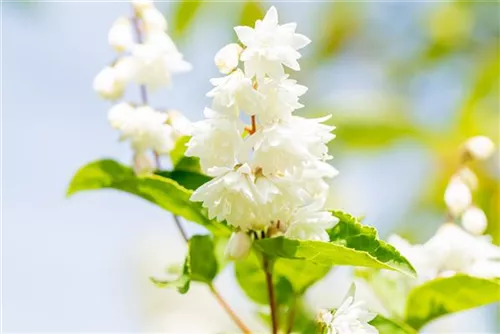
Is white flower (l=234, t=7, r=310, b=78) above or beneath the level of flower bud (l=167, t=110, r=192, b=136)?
above

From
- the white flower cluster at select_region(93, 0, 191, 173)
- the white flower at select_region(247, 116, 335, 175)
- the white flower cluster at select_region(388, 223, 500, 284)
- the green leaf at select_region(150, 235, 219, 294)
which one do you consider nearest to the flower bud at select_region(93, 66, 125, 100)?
the white flower cluster at select_region(93, 0, 191, 173)

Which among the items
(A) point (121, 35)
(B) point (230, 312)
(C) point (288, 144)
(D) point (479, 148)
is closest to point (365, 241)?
(C) point (288, 144)

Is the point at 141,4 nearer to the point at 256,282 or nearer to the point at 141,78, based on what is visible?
the point at 141,78

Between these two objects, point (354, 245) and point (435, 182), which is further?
point (435, 182)

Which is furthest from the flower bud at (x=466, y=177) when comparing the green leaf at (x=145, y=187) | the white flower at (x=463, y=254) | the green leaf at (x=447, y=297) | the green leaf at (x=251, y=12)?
the green leaf at (x=251, y=12)

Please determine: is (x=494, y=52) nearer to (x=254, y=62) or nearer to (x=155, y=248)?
(x=155, y=248)

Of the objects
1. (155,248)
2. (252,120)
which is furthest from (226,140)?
(155,248)

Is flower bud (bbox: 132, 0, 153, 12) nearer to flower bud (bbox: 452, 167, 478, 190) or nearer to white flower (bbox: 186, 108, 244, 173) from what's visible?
white flower (bbox: 186, 108, 244, 173)
